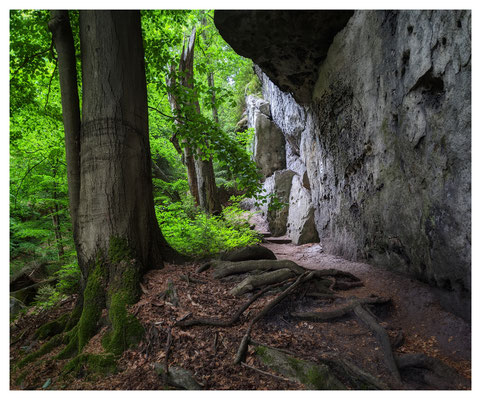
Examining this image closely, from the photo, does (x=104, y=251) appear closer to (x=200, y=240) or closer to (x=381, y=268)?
(x=200, y=240)

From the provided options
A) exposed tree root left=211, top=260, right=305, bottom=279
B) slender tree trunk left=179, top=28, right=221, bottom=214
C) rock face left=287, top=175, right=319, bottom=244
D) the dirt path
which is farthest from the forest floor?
slender tree trunk left=179, top=28, right=221, bottom=214

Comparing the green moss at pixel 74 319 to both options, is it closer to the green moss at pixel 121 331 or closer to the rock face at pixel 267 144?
the green moss at pixel 121 331

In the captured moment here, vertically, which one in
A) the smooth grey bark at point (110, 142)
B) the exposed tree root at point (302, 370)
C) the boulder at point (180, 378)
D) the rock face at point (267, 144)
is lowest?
the boulder at point (180, 378)

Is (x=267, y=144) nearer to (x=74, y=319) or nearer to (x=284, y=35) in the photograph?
(x=284, y=35)

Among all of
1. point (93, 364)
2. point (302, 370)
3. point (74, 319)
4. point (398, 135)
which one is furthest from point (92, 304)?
point (398, 135)

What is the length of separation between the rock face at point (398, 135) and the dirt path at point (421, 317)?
0.17 metres

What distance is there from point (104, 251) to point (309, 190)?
25.1 feet

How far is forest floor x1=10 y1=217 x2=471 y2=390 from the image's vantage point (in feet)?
7.88

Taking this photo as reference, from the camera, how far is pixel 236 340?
2.73 meters

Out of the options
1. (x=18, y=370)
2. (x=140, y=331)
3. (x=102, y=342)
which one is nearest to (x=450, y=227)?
(x=140, y=331)

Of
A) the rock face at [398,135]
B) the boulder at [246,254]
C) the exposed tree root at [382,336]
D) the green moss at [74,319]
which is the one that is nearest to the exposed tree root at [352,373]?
the exposed tree root at [382,336]

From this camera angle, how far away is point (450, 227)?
2791 millimetres

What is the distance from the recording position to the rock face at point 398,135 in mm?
2676

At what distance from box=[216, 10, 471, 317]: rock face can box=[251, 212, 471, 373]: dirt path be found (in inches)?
6.9
